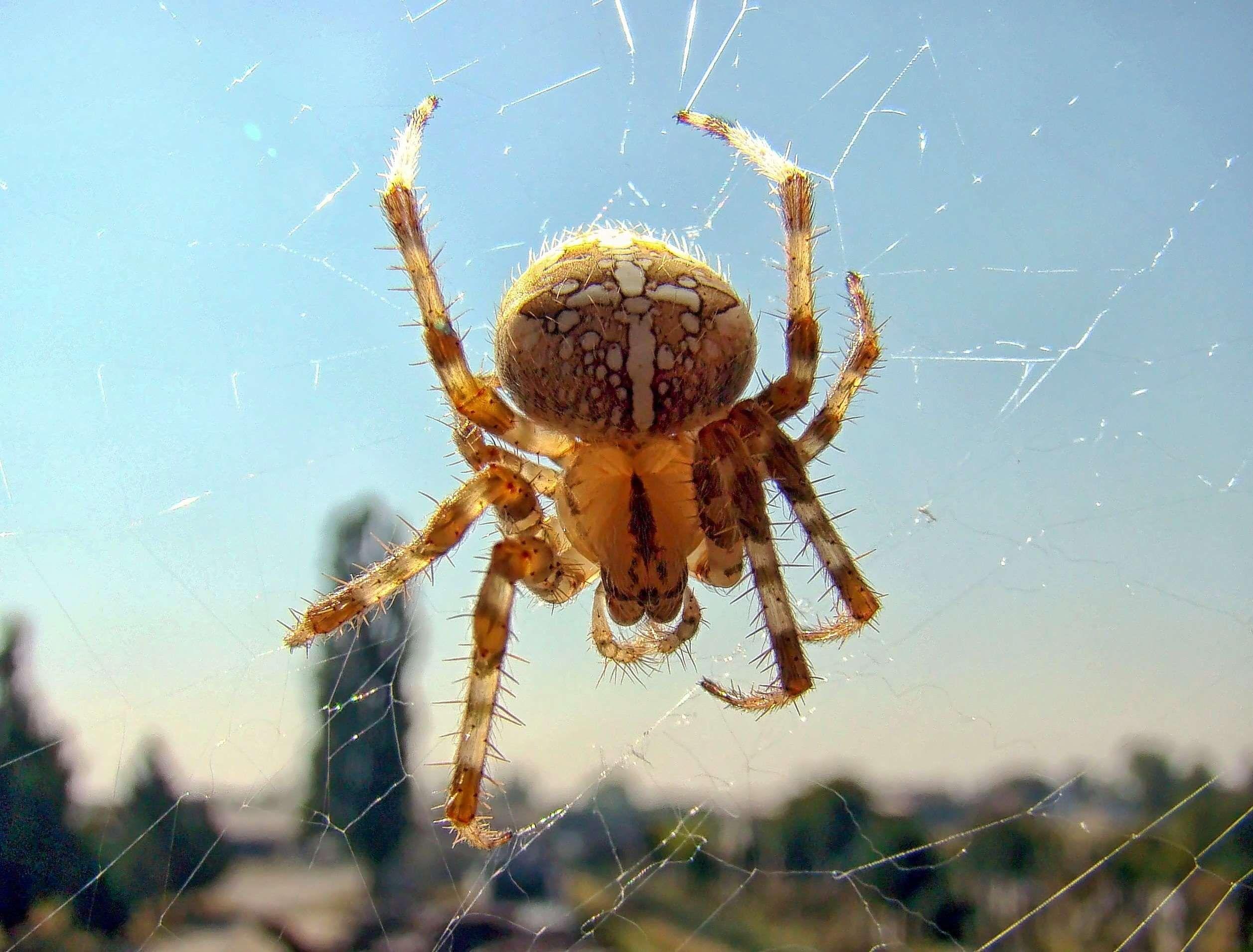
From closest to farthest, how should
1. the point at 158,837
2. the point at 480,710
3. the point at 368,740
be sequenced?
the point at 480,710 → the point at 158,837 → the point at 368,740

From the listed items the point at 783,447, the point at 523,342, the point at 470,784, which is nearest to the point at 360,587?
the point at 470,784

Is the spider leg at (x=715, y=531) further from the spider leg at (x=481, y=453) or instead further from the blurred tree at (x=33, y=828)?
the blurred tree at (x=33, y=828)

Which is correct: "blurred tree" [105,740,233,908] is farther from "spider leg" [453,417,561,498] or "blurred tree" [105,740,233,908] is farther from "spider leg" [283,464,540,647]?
"spider leg" [453,417,561,498]

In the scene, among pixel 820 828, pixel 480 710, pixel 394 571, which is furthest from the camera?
pixel 820 828

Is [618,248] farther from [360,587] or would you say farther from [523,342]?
[360,587]

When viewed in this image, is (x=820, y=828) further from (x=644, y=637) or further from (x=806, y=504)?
(x=806, y=504)

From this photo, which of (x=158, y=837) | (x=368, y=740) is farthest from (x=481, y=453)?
(x=368, y=740)
